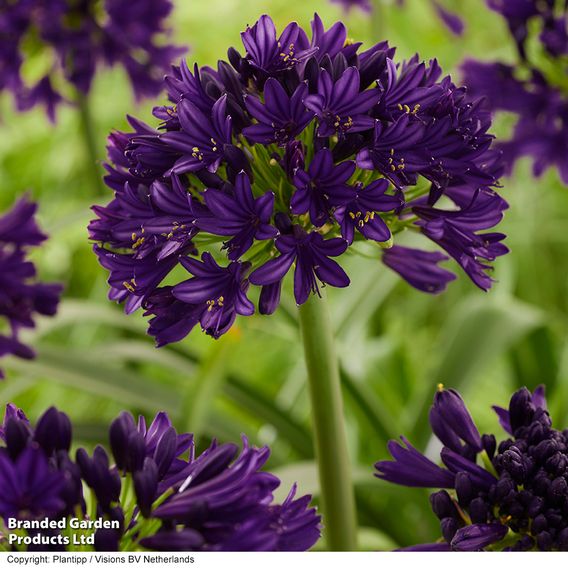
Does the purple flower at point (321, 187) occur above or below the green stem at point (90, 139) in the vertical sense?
below

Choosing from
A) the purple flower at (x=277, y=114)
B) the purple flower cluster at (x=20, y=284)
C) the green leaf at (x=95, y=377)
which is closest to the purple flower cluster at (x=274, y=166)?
the purple flower at (x=277, y=114)

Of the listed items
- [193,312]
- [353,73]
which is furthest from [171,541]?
[353,73]

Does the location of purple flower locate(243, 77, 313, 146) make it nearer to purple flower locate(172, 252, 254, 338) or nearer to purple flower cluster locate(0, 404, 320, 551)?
purple flower locate(172, 252, 254, 338)

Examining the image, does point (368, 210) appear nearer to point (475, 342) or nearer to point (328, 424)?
point (328, 424)

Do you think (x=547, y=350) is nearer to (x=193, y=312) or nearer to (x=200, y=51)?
(x=193, y=312)

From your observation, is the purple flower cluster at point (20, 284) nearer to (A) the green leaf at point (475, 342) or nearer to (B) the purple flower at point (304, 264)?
(B) the purple flower at point (304, 264)
